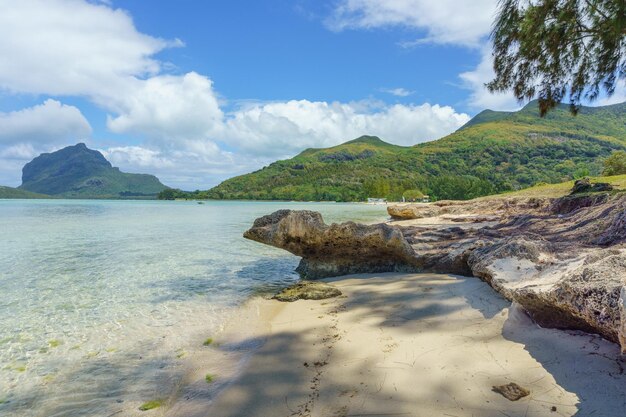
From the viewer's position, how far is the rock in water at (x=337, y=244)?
920 centimetres

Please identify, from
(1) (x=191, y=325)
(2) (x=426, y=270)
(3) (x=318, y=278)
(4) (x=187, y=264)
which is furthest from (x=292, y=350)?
(4) (x=187, y=264)

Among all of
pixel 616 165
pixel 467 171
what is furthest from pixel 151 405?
pixel 467 171

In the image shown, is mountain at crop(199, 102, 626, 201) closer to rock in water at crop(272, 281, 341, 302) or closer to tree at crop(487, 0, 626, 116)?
tree at crop(487, 0, 626, 116)

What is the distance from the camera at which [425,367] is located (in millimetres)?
3693

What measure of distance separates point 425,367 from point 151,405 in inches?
121

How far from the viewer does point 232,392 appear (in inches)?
156

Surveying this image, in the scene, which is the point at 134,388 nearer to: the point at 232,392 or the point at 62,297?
the point at 232,392

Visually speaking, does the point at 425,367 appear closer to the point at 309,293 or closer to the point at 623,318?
the point at 623,318

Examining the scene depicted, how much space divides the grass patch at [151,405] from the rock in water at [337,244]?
6.06 metres

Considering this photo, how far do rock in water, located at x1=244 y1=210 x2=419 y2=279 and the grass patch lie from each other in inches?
239

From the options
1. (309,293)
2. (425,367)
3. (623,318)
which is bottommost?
(309,293)

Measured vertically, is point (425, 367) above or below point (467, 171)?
below

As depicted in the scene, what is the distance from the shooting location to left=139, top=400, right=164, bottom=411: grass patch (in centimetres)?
398

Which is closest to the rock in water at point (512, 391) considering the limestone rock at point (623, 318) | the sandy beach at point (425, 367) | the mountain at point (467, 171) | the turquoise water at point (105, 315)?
the sandy beach at point (425, 367)
